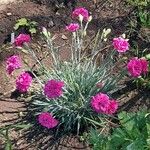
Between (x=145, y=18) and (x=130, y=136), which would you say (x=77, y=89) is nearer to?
(x=130, y=136)

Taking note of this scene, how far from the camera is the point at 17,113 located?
3785mm

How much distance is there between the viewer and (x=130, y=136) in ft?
9.51

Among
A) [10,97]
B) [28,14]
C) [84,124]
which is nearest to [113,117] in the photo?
[84,124]

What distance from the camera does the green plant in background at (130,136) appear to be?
9.29ft

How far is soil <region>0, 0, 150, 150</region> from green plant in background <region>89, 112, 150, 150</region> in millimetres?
578

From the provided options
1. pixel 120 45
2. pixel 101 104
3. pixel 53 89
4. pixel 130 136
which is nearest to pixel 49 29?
pixel 120 45

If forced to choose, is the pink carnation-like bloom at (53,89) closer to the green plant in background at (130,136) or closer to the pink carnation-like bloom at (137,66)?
the green plant in background at (130,136)

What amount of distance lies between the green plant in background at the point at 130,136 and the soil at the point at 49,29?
58 cm

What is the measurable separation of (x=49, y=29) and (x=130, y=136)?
1.74m

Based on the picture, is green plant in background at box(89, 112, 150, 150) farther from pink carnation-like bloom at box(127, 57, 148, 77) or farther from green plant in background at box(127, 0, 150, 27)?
green plant in background at box(127, 0, 150, 27)


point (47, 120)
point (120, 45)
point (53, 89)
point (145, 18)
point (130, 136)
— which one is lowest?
point (130, 136)

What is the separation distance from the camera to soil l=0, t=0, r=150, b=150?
3615 mm

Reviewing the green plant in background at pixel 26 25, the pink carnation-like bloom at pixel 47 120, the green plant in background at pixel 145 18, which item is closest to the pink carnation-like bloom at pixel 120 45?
the pink carnation-like bloom at pixel 47 120

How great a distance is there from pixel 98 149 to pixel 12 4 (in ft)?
7.02
